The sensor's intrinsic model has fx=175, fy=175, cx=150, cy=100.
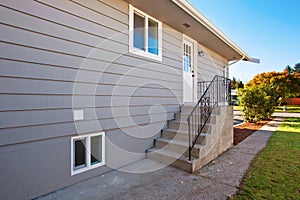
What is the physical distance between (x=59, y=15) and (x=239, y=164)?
14.7 feet

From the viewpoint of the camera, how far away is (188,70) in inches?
242

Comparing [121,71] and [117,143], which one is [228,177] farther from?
[121,71]

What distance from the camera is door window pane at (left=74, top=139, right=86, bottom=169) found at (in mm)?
2997

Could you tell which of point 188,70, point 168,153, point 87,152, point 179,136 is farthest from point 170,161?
point 188,70

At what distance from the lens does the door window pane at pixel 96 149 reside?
3.24 m

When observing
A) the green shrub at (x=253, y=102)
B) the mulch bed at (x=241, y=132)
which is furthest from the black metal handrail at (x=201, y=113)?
the green shrub at (x=253, y=102)

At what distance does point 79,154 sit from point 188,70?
14.7 ft

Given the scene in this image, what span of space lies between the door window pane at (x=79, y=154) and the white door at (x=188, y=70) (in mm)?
3662

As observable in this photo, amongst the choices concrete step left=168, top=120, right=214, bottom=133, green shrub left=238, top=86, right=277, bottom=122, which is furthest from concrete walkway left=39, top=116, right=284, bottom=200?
green shrub left=238, top=86, right=277, bottom=122

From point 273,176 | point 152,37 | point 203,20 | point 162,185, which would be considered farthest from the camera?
point 203,20

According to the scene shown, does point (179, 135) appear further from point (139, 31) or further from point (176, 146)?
point (139, 31)

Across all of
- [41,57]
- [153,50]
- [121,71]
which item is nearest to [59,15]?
[41,57]

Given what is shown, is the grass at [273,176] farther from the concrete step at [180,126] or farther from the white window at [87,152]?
the white window at [87,152]

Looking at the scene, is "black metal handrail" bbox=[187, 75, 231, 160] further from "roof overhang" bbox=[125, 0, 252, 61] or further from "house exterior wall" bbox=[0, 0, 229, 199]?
"roof overhang" bbox=[125, 0, 252, 61]
